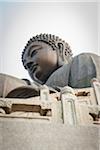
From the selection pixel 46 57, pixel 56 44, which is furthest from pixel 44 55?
pixel 56 44

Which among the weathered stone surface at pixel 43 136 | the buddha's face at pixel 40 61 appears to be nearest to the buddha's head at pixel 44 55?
the buddha's face at pixel 40 61

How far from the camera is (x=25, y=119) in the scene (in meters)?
2.39

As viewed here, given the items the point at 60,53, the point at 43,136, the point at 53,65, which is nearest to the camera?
the point at 43,136

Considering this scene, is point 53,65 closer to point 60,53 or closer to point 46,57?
point 46,57

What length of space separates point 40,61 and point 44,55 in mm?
89

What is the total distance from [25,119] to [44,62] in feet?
8.66

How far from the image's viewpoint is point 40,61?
5.02m

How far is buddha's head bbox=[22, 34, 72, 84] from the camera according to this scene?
502 cm

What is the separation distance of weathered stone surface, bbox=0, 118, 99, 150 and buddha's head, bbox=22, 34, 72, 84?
2709mm

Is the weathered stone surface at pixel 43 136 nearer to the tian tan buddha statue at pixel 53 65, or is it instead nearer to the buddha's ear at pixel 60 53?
the tian tan buddha statue at pixel 53 65

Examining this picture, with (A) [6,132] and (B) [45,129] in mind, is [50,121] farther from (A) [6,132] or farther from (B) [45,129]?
(A) [6,132]

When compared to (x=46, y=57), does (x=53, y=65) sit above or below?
below

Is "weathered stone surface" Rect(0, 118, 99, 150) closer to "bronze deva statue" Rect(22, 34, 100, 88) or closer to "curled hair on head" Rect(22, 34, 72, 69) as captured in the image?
"bronze deva statue" Rect(22, 34, 100, 88)

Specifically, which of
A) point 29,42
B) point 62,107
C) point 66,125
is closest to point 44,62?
point 29,42
